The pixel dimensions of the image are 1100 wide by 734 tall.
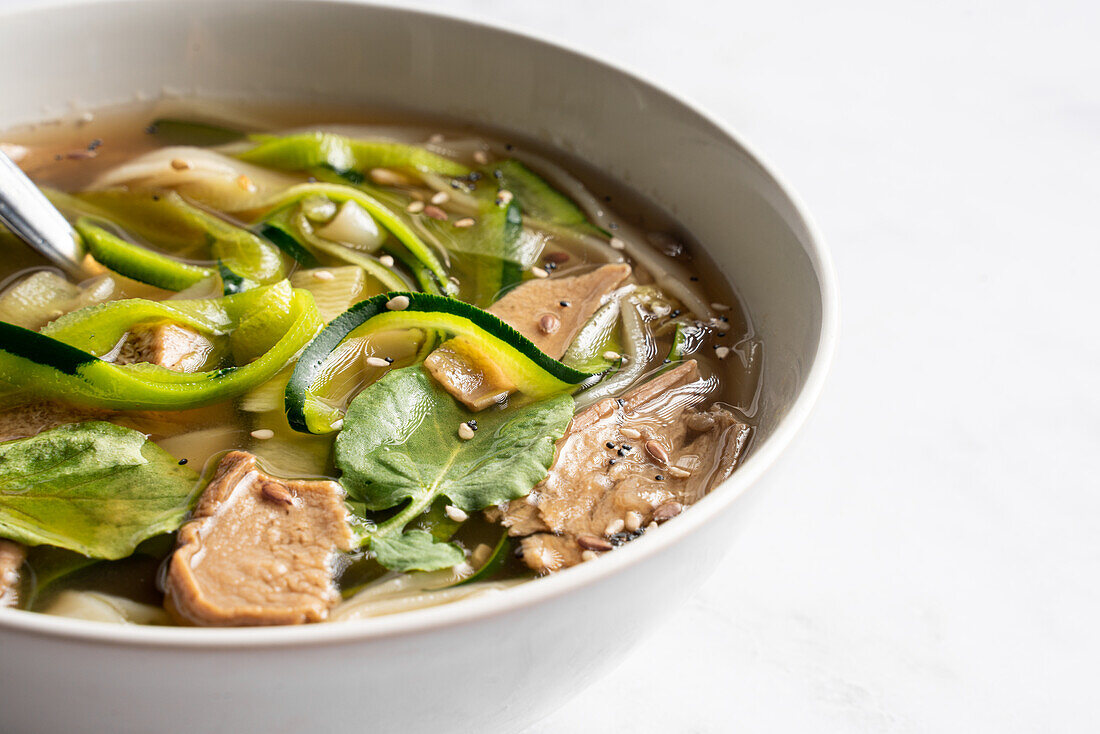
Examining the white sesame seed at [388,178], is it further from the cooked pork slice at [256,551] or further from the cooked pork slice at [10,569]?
the cooked pork slice at [10,569]

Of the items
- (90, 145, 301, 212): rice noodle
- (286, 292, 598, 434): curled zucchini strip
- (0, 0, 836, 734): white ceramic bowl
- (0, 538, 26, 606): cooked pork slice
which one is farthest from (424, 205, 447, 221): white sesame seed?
(0, 538, 26, 606): cooked pork slice

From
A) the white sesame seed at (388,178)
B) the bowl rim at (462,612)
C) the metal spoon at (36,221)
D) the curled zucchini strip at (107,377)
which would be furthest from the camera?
the white sesame seed at (388,178)

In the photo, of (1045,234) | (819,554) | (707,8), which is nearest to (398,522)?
(819,554)

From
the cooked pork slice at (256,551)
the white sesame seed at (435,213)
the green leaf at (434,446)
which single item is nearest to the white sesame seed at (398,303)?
the green leaf at (434,446)

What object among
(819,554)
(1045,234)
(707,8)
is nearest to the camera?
(819,554)

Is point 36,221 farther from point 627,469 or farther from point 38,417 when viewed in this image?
point 627,469

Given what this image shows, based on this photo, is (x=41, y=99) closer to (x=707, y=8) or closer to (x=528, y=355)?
(x=528, y=355)

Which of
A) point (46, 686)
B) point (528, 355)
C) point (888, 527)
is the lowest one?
point (46, 686)
